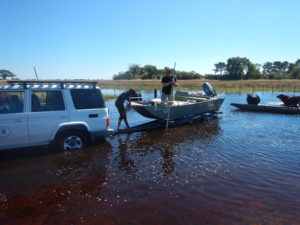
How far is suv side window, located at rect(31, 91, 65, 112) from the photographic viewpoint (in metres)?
6.31

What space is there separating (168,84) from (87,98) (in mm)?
5252

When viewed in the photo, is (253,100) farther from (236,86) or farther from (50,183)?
(236,86)

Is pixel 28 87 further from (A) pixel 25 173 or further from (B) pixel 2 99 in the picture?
(A) pixel 25 173

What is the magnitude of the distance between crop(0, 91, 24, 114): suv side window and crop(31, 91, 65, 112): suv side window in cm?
29

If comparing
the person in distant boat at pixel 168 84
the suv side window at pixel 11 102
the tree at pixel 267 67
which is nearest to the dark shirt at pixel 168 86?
the person in distant boat at pixel 168 84

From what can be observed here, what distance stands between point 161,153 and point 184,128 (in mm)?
4597

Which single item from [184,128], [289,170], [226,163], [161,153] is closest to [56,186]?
[161,153]

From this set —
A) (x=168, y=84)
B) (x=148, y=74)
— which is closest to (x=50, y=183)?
(x=168, y=84)

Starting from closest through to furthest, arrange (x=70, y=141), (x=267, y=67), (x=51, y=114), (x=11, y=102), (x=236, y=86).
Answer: (x=11, y=102), (x=51, y=114), (x=70, y=141), (x=236, y=86), (x=267, y=67)

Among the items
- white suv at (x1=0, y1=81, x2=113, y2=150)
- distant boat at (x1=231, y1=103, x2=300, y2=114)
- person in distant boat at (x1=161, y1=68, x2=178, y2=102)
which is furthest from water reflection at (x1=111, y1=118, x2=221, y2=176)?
distant boat at (x1=231, y1=103, x2=300, y2=114)

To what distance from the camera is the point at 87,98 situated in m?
6.99

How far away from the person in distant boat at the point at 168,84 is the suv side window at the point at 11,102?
6650 mm

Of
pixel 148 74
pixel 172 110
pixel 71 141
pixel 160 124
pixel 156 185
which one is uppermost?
pixel 148 74

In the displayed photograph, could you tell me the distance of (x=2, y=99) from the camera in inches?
234
